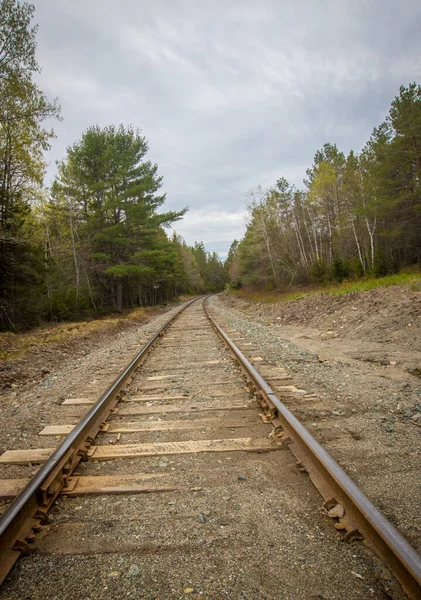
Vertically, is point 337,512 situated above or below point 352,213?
below

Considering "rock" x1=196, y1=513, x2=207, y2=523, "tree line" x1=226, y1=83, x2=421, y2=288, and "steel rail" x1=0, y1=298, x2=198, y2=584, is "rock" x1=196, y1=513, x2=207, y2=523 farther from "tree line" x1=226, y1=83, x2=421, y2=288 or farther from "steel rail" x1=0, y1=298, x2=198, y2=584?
"tree line" x1=226, y1=83, x2=421, y2=288

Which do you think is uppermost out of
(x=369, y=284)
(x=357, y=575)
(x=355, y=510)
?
(x=369, y=284)

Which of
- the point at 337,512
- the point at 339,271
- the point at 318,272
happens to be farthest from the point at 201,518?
the point at 318,272

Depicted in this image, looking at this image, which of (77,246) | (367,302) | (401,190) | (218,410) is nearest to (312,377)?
(218,410)

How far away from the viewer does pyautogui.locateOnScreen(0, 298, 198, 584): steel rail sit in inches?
70.6

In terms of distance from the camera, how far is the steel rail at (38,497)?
179 cm

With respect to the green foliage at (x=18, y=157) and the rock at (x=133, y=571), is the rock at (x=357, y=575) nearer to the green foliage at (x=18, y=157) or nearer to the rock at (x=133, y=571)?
the rock at (x=133, y=571)

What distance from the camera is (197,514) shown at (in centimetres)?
214

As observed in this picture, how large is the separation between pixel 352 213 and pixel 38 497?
3024cm

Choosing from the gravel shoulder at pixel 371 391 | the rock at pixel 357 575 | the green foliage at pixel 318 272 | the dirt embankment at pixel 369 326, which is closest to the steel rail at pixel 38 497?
the rock at pixel 357 575

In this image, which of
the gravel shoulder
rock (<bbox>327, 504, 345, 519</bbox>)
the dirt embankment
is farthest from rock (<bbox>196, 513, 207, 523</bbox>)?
the dirt embankment

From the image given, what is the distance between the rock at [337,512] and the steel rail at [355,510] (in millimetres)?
26

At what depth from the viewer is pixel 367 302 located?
11062mm

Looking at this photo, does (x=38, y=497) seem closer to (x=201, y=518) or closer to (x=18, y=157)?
(x=201, y=518)
